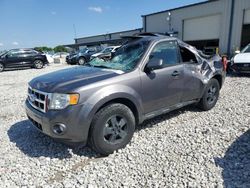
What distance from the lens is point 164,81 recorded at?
3893 millimetres

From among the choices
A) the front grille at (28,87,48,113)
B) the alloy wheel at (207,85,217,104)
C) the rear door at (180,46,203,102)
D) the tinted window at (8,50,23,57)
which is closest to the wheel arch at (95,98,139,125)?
the front grille at (28,87,48,113)

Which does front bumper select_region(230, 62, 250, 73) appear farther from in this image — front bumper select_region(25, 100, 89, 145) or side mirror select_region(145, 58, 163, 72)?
front bumper select_region(25, 100, 89, 145)

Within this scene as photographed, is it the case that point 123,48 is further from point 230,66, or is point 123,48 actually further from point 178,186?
point 230,66

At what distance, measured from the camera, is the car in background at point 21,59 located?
16984mm

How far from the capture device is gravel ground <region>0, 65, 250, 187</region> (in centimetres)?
278

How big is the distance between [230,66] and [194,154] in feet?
25.0

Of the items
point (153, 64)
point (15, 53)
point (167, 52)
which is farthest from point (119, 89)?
point (15, 53)

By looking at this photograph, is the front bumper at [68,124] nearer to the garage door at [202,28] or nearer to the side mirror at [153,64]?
the side mirror at [153,64]

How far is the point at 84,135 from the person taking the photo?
10.1 ft

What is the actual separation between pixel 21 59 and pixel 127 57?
1594 centimetres

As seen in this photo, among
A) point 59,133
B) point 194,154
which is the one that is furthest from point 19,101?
point 194,154

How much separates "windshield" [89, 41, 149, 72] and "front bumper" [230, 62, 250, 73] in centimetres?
673

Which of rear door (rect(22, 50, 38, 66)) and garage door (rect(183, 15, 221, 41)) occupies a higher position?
garage door (rect(183, 15, 221, 41))

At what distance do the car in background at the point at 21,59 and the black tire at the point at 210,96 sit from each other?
16.1 metres
